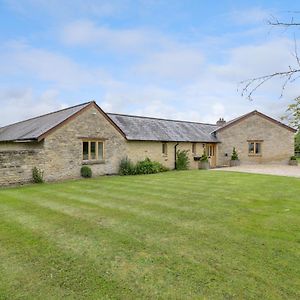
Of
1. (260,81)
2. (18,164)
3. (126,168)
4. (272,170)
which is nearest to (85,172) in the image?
(126,168)

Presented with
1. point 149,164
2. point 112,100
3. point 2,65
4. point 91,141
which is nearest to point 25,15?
point 91,141

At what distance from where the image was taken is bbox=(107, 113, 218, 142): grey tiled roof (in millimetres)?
21266

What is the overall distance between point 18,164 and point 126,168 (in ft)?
24.9

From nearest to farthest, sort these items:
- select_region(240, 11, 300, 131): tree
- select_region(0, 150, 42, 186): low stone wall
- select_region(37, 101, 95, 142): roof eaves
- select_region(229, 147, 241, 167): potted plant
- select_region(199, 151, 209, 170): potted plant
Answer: select_region(240, 11, 300, 131): tree, select_region(0, 150, 42, 186): low stone wall, select_region(37, 101, 95, 142): roof eaves, select_region(199, 151, 209, 170): potted plant, select_region(229, 147, 241, 167): potted plant

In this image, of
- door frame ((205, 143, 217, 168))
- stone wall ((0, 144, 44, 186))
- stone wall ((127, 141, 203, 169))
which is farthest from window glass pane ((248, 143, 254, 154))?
stone wall ((0, 144, 44, 186))

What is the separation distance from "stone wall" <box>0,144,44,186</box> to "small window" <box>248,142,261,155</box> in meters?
21.6

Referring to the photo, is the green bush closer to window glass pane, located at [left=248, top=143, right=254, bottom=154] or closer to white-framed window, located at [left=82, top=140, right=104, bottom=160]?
white-framed window, located at [left=82, top=140, right=104, bottom=160]

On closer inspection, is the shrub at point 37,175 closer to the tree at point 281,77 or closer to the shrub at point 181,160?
the shrub at point 181,160

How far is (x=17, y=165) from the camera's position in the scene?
44.4 ft

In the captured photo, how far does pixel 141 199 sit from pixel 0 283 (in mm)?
5924

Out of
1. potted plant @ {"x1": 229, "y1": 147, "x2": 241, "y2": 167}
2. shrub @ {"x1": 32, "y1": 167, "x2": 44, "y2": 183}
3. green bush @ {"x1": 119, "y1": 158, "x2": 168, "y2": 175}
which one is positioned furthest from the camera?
potted plant @ {"x1": 229, "y1": 147, "x2": 241, "y2": 167}

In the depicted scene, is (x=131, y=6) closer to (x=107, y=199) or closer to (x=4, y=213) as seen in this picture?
(x=107, y=199)

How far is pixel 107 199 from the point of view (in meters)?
9.50

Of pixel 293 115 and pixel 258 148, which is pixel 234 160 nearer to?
pixel 258 148
